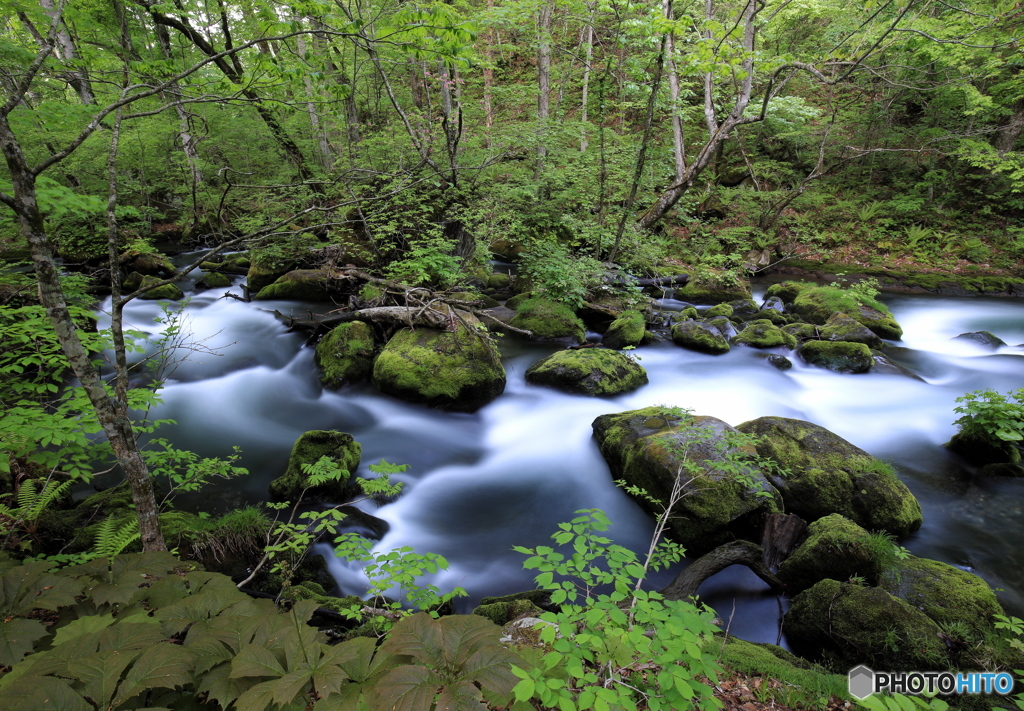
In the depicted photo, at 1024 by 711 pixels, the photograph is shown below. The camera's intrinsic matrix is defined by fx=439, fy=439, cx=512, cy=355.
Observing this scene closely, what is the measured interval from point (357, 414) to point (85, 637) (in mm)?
5386

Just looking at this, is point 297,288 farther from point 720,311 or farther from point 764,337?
point 764,337

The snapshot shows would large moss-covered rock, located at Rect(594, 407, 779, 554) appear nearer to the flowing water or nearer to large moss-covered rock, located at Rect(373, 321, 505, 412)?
the flowing water

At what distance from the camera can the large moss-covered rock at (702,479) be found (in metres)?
4.38

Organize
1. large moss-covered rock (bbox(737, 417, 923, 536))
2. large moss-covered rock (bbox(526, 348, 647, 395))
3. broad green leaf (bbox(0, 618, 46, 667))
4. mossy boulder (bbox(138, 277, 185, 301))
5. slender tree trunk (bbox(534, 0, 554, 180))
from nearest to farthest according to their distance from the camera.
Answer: broad green leaf (bbox(0, 618, 46, 667)) → large moss-covered rock (bbox(737, 417, 923, 536)) → large moss-covered rock (bbox(526, 348, 647, 395)) → mossy boulder (bbox(138, 277, 185, 301)) → slender tree trunk (bbox(534, 0, 554, 180))

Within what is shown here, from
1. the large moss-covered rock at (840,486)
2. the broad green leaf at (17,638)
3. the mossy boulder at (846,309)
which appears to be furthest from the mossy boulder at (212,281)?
the mossy boulder at (846,309)

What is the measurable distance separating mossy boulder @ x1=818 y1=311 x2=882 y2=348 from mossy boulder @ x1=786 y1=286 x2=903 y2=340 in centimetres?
62

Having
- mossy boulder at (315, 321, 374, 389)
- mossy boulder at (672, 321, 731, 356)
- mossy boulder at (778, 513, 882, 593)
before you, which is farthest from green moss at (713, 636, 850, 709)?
mossy boulder at (672, 321, 731, 356)

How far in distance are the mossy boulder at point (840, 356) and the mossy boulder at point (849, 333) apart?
0.71 meters

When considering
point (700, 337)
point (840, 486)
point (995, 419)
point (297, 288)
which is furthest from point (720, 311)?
point (297, 288)

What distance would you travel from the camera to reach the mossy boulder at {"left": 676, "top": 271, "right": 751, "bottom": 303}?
40.0 feet

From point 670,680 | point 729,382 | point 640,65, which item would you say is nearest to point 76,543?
point 670,680

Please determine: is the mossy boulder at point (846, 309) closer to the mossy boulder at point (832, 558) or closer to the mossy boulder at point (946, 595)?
the mossy boulder at point (832, 558)

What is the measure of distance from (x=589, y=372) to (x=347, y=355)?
4.12m

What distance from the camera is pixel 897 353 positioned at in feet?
31.3
